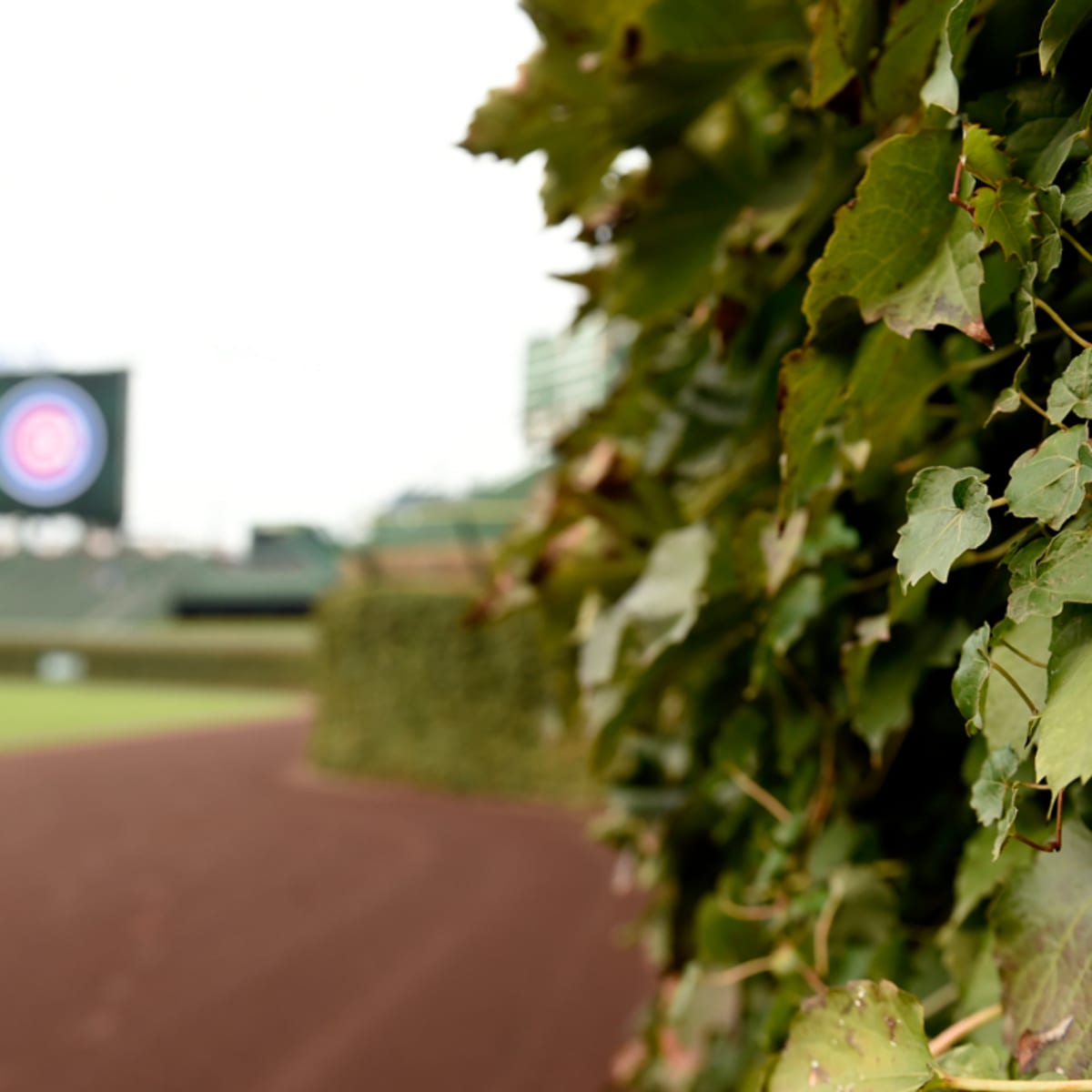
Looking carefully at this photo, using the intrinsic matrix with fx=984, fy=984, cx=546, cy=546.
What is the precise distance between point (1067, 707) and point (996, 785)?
0.05 meters

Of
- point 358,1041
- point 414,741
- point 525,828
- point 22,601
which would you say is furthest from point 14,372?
point 358,1041

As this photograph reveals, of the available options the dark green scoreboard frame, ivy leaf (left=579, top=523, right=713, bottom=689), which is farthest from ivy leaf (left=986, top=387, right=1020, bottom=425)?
the dark green scoreboard frame

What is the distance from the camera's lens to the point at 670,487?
1.14 m

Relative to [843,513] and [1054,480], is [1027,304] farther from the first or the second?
[843,513]

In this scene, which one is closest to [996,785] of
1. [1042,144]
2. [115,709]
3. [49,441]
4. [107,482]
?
[1042,144]

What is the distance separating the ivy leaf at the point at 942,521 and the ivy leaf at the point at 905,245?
0.32 ft

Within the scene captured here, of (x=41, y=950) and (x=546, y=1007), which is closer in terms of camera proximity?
(x=546, y=1007)

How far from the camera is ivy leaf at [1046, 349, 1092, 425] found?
34 cm

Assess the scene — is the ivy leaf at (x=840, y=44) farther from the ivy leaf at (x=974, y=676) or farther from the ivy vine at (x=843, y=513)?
the ivy leaf at (x=974, y=676)

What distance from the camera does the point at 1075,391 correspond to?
0.35 meters

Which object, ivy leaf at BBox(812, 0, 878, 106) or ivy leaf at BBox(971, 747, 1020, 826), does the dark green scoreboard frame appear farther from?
ivy leaf at BBox(971, 747, 1020, 826)

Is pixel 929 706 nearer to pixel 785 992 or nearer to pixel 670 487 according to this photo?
pixel 785 992

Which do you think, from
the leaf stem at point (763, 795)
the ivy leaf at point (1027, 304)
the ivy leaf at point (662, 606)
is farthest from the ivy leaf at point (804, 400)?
the leaf stem at point (763, 795)

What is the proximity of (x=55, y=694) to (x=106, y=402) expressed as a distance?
13.0 m
